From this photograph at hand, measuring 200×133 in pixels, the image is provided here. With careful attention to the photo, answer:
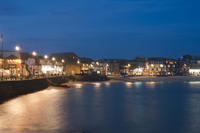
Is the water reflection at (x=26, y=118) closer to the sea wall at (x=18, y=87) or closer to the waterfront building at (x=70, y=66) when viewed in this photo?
the sea wall at (x=18, y=87)

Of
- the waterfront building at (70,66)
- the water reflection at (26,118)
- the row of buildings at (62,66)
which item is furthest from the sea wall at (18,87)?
the waterfront building at (70,66)

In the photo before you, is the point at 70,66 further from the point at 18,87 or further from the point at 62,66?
the point at 18,87

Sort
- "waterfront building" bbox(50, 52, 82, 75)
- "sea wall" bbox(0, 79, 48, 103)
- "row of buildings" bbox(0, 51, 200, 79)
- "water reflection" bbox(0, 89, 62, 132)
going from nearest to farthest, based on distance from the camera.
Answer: "water reflection" bbox(0, 89, 62, 132) < "sea wall" bbox(0, 79, 48, 103) < "row of buildings" bbox(0, 51, 200, 79) < "waterfront building" bbox(50, 52, 82, 75)

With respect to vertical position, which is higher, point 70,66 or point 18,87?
point 70,66

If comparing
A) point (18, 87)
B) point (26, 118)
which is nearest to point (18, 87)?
point (18, 87)

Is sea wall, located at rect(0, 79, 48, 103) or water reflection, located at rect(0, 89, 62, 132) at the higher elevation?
sea wall, located at rect(0, 79, 48, 103)

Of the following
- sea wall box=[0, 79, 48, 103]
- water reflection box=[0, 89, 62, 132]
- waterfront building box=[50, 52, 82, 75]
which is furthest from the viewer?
waterfront building box=[50, 52, 82, 75]

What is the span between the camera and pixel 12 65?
63.2m

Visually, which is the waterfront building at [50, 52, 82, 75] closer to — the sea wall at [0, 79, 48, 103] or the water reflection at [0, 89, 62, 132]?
the sea wall at [0, 79, 48, 103]

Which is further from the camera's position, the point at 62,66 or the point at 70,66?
the point at 70,66

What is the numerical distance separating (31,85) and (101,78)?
200 feet

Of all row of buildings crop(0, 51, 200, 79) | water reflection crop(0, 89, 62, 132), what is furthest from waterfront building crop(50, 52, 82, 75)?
water reflection crop(0, 89, 62, 132)

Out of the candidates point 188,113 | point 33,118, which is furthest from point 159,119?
point 33,118

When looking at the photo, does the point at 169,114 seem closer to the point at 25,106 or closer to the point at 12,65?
the point at 25,106
